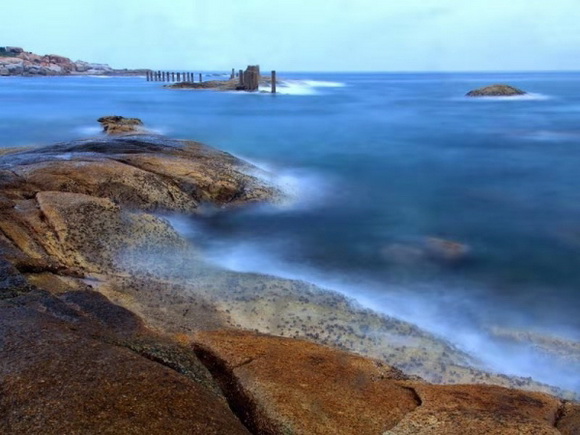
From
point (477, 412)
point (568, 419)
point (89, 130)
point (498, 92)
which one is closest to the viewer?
point (477, 412)

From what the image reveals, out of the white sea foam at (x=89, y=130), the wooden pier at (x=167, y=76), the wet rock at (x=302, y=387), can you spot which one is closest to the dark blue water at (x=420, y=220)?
the white sea foam at (x=89, y=130)

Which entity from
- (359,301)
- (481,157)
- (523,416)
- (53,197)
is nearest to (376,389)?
(523,416)

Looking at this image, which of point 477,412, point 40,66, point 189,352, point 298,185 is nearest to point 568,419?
point 477,412

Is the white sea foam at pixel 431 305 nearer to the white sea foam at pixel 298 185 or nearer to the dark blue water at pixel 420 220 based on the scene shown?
the dark blue water at pixel 420 220

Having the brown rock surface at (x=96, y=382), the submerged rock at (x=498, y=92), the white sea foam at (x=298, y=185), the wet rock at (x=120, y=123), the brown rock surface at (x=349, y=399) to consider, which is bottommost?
the white sea foam at (x=298, y=185)

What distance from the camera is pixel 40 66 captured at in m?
133

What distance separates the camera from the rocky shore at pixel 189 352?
128 inches

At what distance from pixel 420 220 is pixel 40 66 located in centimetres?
14117

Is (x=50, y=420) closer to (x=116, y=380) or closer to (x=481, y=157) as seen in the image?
(x=116, y=380)

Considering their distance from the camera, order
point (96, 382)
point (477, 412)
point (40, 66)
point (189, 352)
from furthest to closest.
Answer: point (40, 66), point (189, 352), point (477, 412), point (96, 382)

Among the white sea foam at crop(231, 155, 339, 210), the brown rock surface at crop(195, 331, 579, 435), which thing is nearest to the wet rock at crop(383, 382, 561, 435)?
the brown rock surface at crop(195, 331, 579, 435)

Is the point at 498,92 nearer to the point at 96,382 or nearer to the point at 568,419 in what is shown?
the point at 568,419

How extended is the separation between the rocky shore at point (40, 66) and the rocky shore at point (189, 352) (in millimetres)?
131390

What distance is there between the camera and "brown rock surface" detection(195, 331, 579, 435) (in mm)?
3623
